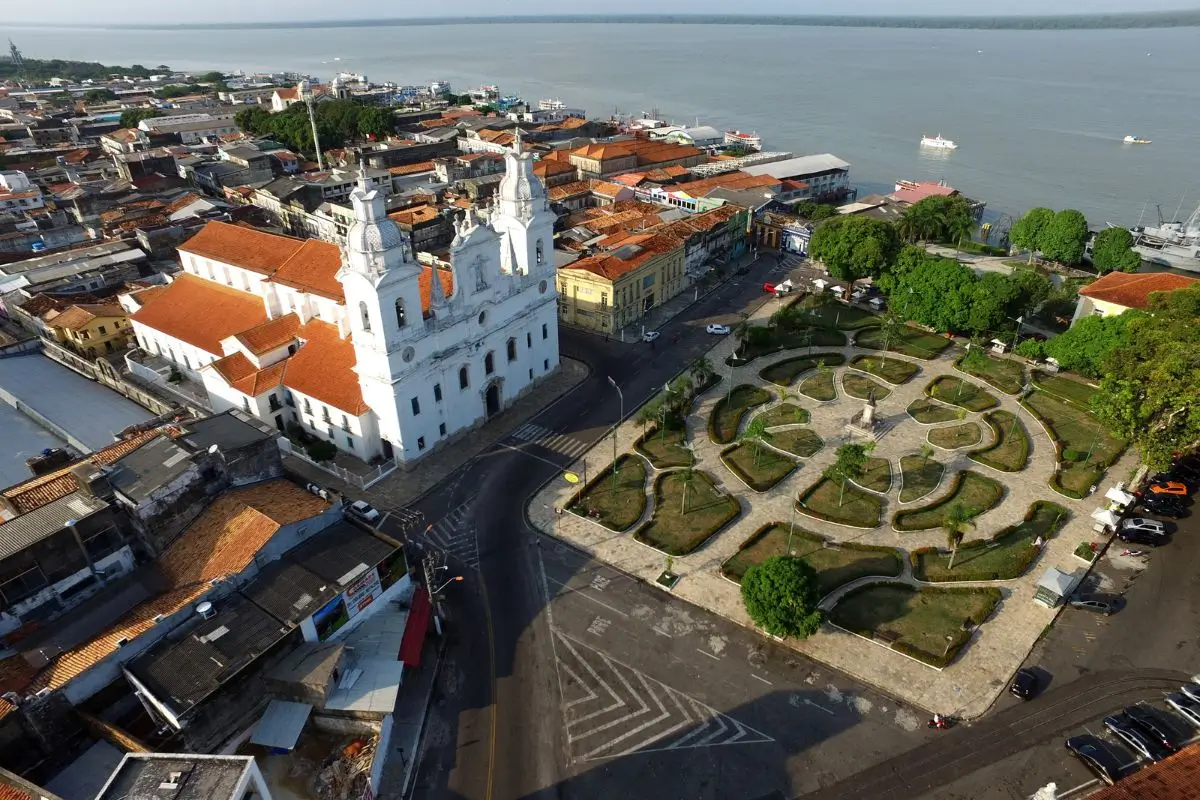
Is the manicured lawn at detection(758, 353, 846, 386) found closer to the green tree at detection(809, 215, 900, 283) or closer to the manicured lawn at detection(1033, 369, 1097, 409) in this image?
the green tree at detection(809, 215, 900, 283)

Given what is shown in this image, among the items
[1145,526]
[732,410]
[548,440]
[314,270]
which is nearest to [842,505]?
[732,410]

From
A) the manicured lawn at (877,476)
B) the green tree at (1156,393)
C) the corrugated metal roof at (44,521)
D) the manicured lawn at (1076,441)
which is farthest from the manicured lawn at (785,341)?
the corrugated metal roof at (44,521)

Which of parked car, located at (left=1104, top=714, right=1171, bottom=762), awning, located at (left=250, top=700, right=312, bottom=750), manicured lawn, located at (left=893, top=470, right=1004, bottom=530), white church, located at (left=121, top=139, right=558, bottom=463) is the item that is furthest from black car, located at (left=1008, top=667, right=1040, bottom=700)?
white church, located at (left=121, top=139, right=558, bottom=463)

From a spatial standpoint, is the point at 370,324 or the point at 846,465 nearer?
the point at 846,465

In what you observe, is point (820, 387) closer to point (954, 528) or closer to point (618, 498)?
point (954, 528)

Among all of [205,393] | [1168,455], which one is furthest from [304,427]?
[1168,455]
